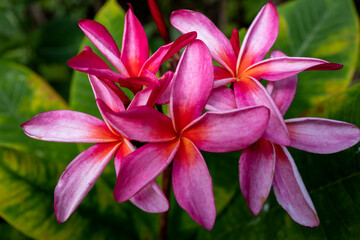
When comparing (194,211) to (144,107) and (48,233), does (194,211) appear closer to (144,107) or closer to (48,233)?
(144,107)

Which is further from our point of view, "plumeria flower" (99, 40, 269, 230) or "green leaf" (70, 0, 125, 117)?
"green leaf" (70, 0, 125, 117)

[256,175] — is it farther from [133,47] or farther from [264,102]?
[133,47]

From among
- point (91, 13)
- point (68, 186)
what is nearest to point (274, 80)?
point (68, 186)

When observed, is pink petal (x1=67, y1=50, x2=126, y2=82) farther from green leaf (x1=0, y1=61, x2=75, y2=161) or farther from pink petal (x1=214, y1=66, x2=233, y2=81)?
green leaf (x1=0, y1=61, x2=75, y2=161)

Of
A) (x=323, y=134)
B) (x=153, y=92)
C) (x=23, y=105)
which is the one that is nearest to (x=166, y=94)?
(x=153, y=92)

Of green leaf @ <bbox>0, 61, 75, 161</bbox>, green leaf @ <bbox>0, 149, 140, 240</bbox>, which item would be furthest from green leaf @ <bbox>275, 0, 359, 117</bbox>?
green leaf @ <bbox>0, 61, 75, 161</bbox>
